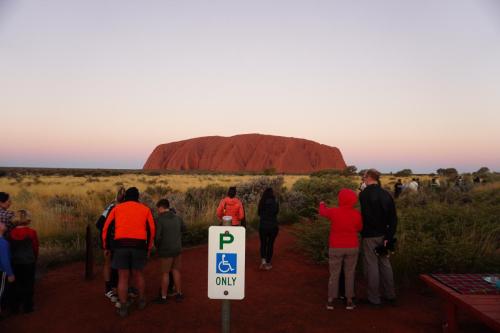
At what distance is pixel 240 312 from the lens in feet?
19.8

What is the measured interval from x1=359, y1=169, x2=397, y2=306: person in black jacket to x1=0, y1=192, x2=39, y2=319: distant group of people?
4.90m

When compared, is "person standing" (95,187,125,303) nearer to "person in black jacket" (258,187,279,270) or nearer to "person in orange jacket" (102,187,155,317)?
"person in orange jacket" (102,187,155,317)

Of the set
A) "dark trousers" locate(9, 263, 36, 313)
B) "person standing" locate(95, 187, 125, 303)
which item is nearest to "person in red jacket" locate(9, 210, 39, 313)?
"dark trousers" locate(9, 263, 36, 313)

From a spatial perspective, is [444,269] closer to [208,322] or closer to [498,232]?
[498,232]

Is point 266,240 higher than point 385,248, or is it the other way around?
point 385,248

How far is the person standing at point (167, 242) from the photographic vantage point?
6.19m

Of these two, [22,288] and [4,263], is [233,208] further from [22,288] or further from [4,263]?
[4,263]

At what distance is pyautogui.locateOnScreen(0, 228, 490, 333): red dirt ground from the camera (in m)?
5.39

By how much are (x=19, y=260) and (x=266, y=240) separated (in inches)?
184

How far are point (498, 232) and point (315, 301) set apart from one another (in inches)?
187

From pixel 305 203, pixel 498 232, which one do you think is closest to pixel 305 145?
pixel 305 203

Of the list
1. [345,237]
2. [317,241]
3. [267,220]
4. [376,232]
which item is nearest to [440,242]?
[317,241]

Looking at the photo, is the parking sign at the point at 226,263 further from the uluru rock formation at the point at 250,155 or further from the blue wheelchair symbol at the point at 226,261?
the uluru rock formation at the point at 250,155

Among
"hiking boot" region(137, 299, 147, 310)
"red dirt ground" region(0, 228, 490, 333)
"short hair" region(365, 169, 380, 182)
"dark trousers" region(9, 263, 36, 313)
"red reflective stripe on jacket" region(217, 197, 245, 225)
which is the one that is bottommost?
"red dirt ground" region(0, 228, 490, 333)
